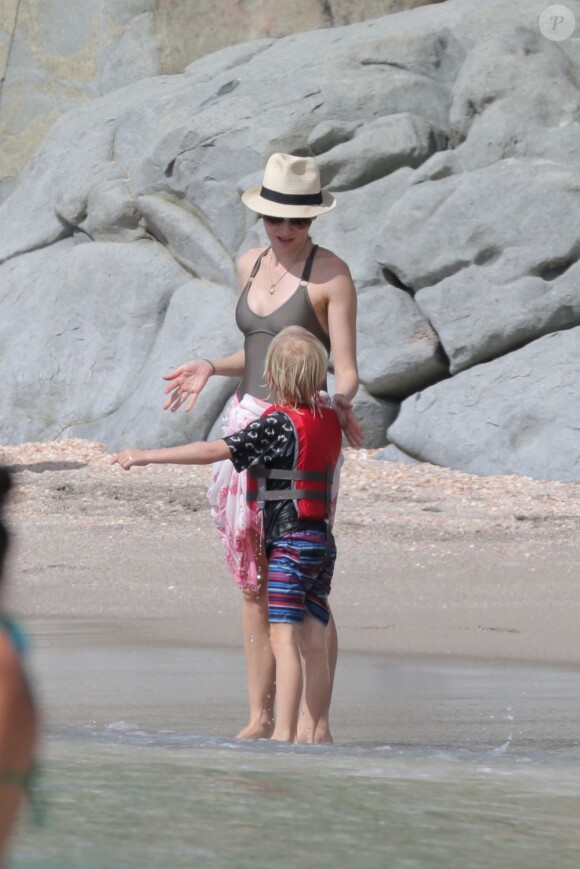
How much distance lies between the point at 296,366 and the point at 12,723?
2.70 meters

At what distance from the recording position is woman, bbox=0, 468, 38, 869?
162 centimetres

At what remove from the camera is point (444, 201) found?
40.6 feet

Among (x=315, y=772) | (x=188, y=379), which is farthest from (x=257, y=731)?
(x=188, y=379)

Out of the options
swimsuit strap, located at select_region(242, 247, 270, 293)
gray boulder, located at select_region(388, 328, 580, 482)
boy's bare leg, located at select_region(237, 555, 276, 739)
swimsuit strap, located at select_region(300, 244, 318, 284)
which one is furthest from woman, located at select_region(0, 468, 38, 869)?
gray boulder, located at select_region(388, 328, 580, 482)

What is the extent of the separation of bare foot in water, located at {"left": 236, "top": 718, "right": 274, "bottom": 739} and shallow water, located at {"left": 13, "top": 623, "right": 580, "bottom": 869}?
89 millimetres

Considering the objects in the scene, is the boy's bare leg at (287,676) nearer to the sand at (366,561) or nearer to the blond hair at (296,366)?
the blond hair at (296,366)

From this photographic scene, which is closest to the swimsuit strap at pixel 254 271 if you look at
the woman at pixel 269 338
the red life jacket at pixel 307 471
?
the woman at pixel 269 338

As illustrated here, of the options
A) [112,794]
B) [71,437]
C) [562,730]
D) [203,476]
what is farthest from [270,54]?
[112,794]

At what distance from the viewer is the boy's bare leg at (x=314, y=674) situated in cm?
437

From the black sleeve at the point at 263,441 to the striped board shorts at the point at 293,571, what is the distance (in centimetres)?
23

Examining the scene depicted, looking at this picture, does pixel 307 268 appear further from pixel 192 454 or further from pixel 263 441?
pixel 192 454

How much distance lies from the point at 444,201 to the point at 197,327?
2417 mm

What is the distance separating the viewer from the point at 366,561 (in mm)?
8141

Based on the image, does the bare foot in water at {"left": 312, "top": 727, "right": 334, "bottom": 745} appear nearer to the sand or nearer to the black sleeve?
the black sleeve
